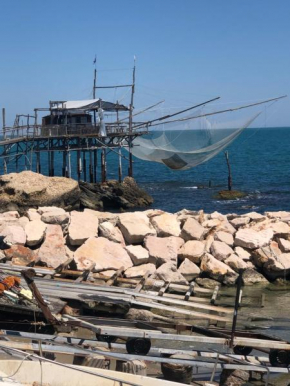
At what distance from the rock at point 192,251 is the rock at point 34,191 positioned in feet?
40.9

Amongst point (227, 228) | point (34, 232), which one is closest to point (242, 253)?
point (227, 228)

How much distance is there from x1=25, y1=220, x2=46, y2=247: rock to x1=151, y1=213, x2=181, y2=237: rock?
3120mm

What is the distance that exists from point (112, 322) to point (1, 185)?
19019 millimetres

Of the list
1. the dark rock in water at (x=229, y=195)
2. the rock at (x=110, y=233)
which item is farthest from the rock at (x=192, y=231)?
the dark rock in water at (x=229, y=195)

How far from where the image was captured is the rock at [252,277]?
53.2ft

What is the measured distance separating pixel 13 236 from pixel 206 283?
4.89m

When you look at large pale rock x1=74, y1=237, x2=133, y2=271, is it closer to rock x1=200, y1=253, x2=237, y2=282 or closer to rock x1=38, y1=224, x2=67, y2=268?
rock x1=38, y1=224, x2=67, y2=268

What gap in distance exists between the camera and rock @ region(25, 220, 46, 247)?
1622 centimetres

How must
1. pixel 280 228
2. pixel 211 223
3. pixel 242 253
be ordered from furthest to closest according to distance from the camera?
pixel 211 223, pixel 280 228, pixel 242 253

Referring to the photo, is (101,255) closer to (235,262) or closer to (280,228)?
(235,262)

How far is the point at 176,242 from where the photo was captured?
55.7 ft

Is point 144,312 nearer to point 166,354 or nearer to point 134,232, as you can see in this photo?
point 166,354

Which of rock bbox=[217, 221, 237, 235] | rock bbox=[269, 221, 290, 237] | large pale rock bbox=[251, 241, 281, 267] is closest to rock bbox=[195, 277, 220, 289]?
large pale rock bbox=[251, 241, 281, 267]

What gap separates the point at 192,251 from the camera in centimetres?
1656
